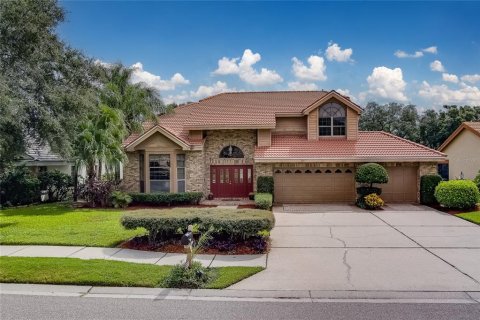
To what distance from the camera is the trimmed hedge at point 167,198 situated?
2102 cm

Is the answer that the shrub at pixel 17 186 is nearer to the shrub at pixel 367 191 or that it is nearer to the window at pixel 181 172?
the window at pixel 181 172

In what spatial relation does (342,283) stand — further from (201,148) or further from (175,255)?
(201,148)

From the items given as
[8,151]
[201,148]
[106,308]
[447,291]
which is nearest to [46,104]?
[8,151]

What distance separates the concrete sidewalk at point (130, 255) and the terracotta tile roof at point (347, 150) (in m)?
11.2

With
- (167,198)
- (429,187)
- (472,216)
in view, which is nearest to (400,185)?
(429,187)

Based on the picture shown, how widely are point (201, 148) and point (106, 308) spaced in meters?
15.2

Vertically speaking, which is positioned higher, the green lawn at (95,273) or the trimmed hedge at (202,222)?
the trimmed hedge at (202,222)

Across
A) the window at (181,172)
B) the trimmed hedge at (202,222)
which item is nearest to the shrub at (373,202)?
the trimmed hedge at (202,222)

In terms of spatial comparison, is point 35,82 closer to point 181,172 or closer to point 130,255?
point 130,255

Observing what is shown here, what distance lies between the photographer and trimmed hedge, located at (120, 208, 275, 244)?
10.8 meters

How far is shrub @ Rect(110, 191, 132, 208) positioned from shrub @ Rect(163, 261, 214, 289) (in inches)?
506

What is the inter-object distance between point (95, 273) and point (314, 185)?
49.5 feet

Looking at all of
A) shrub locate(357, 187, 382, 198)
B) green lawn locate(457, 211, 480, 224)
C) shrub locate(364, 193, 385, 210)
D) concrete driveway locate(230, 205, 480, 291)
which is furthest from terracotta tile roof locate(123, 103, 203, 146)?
green lawn locate(457, 211, 480, 224)

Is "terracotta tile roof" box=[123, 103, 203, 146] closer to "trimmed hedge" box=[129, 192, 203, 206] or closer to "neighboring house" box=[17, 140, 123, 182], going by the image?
"trimmed hedge" box=[129, 192, 203, 206]
